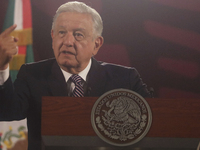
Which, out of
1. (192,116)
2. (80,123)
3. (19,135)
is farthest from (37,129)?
(192,116)

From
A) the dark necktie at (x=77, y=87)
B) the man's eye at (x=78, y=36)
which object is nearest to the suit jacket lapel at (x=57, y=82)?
the dark necktie at (x=77, y=87)

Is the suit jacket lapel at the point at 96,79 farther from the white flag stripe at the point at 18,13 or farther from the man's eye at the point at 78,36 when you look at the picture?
the white flag stripe at the point at 18,13

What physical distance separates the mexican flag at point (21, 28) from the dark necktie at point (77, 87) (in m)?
0.51

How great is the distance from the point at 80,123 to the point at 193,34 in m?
1.67

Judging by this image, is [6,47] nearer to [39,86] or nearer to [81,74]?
[39,86]

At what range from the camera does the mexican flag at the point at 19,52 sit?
2709 millimetres

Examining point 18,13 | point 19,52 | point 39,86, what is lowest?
point 39,86

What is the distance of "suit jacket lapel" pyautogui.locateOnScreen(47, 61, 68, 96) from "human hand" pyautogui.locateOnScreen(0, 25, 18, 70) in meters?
0.46

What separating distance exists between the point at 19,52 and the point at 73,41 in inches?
23.5

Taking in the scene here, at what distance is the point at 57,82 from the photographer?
2.78 metres

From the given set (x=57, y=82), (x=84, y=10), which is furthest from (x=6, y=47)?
(x=84, y=10)

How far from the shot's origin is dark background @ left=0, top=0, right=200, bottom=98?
2896 millimetres

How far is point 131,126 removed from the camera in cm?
245

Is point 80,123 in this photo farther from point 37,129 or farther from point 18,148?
point 18,148
